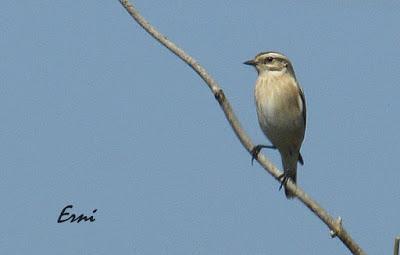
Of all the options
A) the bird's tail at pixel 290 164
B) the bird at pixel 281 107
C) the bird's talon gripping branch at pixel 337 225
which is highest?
the bird at pixel 281 107

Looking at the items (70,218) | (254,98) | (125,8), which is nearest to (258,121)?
(254,98)

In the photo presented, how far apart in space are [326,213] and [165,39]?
1127 millimetres

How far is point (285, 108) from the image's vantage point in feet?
25.7

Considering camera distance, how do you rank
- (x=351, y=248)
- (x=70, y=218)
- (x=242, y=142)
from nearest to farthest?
(x=351, y=248) → (x=242, y=142) → (x=70, y=218)

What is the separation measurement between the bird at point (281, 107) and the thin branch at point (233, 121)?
139 inches

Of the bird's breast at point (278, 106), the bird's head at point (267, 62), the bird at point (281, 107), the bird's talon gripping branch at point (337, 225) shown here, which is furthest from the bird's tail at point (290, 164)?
the bird's talon gripping branch at point (337, 225)

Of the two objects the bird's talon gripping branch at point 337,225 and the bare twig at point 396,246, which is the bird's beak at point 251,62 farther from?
the bare twig at point 396,246

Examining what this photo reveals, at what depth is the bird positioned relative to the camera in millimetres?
7703

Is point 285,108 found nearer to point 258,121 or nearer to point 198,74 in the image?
point 258,121

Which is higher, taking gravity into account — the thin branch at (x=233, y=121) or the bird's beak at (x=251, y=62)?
the bird's beak at (x=251, y=62)

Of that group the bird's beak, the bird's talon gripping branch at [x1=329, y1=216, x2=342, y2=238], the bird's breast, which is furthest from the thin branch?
the bird's beak

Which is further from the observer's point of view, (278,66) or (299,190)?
(278,66)

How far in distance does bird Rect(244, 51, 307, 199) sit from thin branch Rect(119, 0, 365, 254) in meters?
3.53

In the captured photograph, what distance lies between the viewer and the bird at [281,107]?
7703mm
